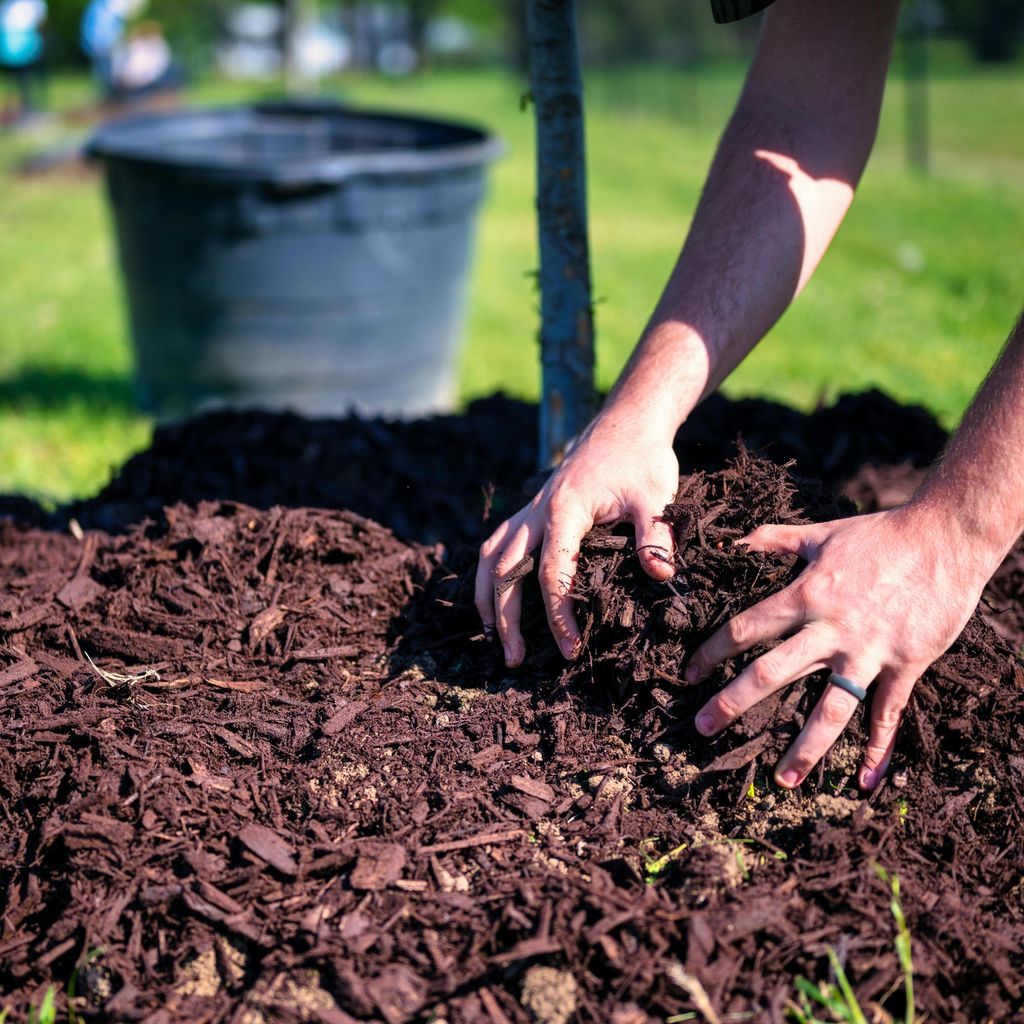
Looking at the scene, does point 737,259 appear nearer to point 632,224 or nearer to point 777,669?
point 777,669

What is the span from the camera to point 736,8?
202cm

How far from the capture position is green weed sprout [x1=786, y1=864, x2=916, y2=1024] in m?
1.52

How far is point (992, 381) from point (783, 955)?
1.00m

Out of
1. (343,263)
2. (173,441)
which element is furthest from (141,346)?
(173,441)

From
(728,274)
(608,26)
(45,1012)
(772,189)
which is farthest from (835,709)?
(608,26)

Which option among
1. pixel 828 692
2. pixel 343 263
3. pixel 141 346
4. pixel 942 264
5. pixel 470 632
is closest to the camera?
pixel 828 692

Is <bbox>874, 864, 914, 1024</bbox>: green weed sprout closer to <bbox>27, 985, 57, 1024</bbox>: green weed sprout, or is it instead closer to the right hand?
the right hand

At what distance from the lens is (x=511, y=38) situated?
1783 inches

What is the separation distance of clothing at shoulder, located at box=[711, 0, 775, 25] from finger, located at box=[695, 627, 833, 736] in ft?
3.85

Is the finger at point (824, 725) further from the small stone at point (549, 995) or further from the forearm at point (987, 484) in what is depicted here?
the small stone at point (549, 995)

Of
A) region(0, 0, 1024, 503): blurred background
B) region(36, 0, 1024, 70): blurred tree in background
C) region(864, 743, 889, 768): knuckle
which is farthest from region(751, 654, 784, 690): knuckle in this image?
region(36, 0, 1024, 70): blurred tree in background

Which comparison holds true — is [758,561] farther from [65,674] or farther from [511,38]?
[511,38]

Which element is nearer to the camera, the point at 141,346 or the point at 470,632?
the point at 470,632

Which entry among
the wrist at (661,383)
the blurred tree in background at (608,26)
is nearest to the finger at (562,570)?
the wrist at (661,383)
